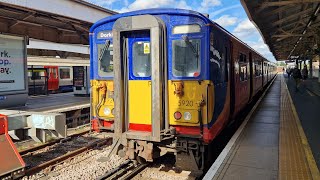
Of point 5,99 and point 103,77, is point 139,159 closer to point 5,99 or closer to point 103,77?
point 103,77

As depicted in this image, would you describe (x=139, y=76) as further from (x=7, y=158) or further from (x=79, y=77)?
(x=79, y=77)

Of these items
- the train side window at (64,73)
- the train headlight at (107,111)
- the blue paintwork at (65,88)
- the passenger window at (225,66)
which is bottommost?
the train headlight at (107,111)

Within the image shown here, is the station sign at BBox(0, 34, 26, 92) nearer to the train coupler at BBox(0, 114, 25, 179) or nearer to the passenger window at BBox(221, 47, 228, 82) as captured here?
the train coupler at BBox(0, 114, 25, 179)

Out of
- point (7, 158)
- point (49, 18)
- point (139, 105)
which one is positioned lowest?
point (7, 158)

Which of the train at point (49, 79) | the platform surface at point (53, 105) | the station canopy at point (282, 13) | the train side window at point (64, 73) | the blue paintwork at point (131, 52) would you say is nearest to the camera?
the blue paintwork at point (131, 52)

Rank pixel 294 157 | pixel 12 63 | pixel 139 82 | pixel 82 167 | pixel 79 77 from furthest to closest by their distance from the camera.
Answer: pixel 79 77 → pixel 12 63 → pixel 82 167 → pixel 139 82 → pixel 294 157

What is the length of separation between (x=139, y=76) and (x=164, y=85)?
544mm

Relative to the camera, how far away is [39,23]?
1248cm

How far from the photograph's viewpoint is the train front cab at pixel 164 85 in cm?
530

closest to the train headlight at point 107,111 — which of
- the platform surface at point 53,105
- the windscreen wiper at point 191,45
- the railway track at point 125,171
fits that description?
the railway track at point 125,171

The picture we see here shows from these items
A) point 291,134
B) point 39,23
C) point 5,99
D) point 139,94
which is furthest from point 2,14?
point 291,134

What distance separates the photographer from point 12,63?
1185cm

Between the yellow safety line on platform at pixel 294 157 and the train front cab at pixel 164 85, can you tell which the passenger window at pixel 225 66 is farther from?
the yellow safety line on platform at pixel 294 157

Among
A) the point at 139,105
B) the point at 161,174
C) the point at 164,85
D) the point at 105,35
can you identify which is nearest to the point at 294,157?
the point at 161,174
